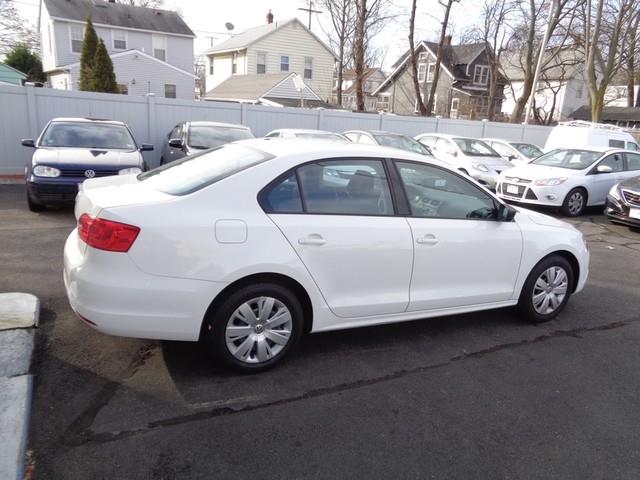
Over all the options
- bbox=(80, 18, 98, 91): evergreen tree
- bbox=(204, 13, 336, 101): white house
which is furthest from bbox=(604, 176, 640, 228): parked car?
bbox=(204, 13, 336, 101): white house

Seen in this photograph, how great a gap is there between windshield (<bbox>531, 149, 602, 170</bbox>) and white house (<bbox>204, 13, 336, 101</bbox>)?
24.9 metres

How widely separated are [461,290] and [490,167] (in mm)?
9763

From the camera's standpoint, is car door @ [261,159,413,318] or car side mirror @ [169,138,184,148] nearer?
car door @ [261,159,413,318]

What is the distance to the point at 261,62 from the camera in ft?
111

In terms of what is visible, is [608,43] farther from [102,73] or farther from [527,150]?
[102,73]

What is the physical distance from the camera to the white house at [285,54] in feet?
110

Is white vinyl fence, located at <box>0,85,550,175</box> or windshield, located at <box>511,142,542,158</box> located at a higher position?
white vinyl fence, located at <box>0,85,550,175</box>

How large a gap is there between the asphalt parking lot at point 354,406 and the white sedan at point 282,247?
342mm

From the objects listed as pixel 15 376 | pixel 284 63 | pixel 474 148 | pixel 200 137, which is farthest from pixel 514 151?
pixel 284 63

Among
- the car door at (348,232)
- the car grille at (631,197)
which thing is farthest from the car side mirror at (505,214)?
the car grille at (631,197)

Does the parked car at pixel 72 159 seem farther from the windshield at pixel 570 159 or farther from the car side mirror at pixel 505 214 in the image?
the windshield at pixel 570 159

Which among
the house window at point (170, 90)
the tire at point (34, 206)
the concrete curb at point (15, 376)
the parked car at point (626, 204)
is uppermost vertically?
the house window at point (170, 90)

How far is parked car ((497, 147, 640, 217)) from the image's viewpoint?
10.6m

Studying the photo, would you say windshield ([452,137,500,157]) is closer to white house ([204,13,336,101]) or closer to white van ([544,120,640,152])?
white van ([544,120,640,152])
